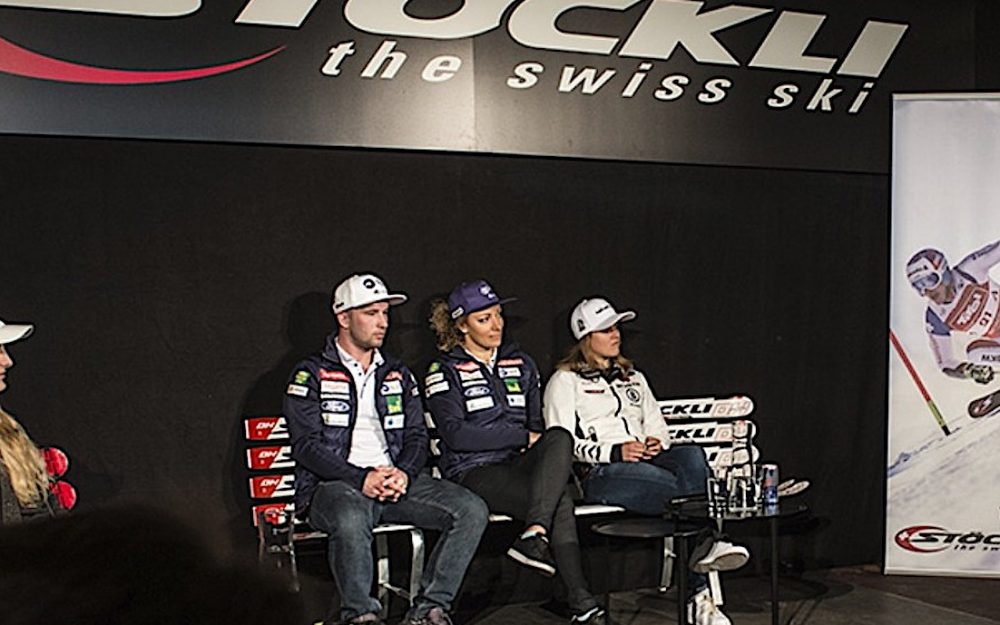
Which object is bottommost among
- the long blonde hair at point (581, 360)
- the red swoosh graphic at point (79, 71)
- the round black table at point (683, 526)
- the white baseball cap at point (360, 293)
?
the round black table at point (683, 526)

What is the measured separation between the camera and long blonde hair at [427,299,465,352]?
5.11m

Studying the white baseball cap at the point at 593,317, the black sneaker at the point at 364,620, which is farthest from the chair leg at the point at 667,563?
the black sneaker at the point at 364,620

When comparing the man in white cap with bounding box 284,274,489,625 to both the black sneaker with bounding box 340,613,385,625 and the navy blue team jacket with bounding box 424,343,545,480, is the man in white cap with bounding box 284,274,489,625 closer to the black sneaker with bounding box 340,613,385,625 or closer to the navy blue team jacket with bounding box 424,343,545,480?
the black sneaker with bounding box 340,613,385,625

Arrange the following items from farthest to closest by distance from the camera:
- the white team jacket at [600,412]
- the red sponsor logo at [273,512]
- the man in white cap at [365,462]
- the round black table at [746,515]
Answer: the white team jacket at [600,412], the red sponsor logo at [273,512], the round black table at [746,515], the man in white cap at [365,462]

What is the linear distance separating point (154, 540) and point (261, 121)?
4.62m

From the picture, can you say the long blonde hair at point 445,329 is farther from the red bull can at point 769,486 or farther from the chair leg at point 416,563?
the red bull can at point 769,486

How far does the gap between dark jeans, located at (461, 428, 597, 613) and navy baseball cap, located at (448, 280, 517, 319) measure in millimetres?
530

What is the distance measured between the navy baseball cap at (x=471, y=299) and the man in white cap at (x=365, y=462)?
249mm

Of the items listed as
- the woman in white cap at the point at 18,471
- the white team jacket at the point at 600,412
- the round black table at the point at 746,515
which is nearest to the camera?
the woman in white cap at the point at 18,471

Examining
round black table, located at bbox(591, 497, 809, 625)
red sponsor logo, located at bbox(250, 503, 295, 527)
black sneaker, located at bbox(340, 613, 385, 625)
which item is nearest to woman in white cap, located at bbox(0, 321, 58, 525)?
red sponsor logo, located at bbox(250, 503, 295, 527)

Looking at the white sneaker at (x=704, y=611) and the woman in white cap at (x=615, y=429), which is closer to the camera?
the white sneaker at (x=704, y=611)

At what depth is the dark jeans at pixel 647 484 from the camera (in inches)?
197

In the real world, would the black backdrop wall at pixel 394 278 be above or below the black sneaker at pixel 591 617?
above

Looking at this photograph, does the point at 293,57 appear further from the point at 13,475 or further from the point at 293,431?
the point at 13,475
